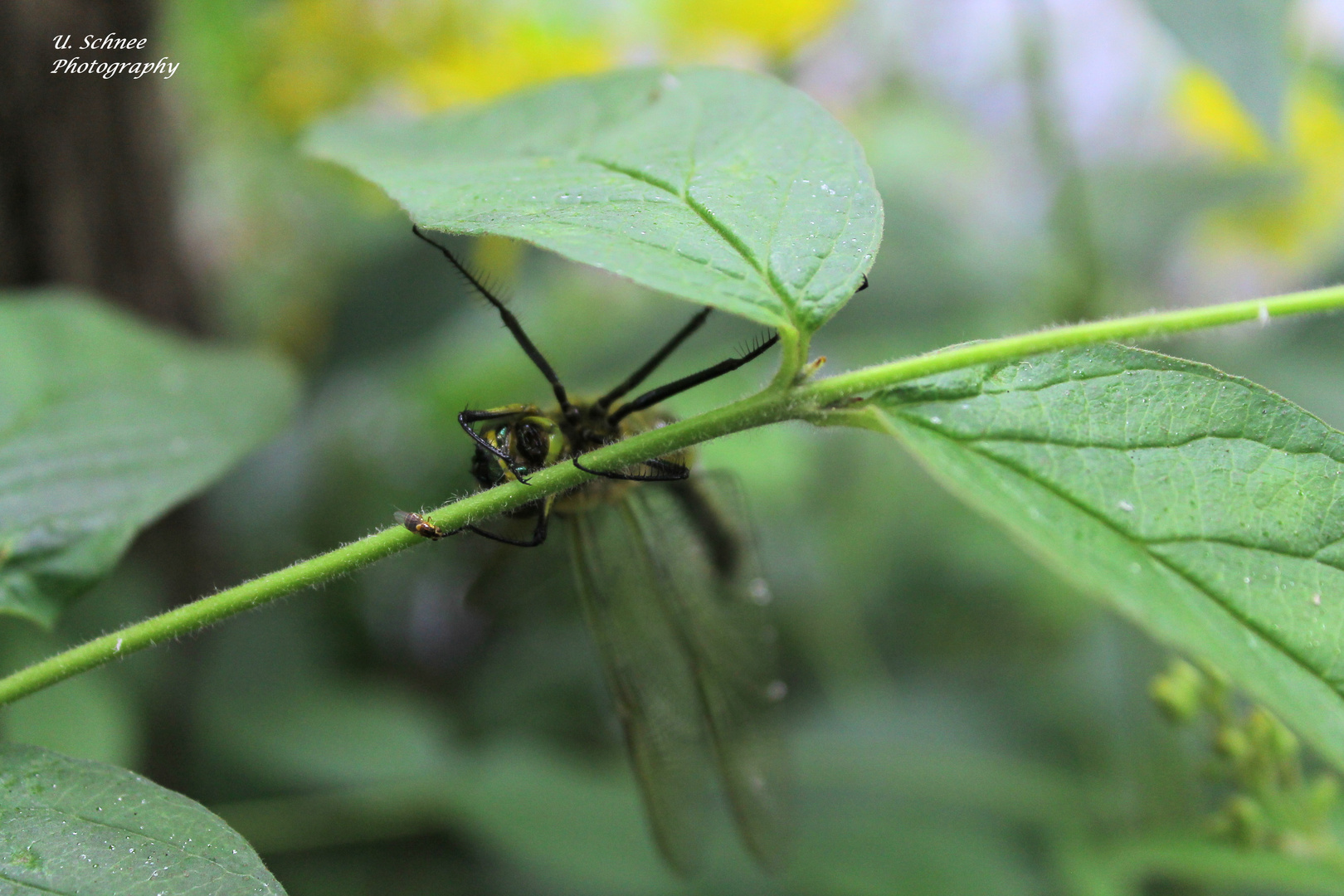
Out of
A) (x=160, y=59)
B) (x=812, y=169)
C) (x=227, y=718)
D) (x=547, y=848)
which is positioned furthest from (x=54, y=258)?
(x=812, y=169)

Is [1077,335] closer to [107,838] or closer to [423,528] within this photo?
[423,528]

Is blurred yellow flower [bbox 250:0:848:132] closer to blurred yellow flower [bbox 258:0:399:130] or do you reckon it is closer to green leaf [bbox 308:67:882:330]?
blurred yellow flower [bbox 258:0:399:130]

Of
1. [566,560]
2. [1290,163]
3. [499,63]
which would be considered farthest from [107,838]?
[1290,163]

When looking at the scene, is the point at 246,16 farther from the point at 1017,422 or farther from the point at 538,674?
the point at 1017,422

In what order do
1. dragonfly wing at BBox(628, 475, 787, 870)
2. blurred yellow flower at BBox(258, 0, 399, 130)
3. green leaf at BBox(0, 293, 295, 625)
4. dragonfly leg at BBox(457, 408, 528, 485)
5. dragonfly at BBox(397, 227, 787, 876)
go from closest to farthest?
green leaf at BBox(0, 293, 295, 625)
dragonfly leg at BBox(457, 408, 528, 485)
dragonfly at BBox(397, 227, 787, 876)
dragonfly wing at BBox(628, 475, 787, 870)
blurred yellow flower at BBox(258, 0, 399, 130)

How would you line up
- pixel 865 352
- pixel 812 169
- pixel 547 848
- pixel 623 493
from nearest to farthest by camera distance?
1. pixel 812 169
2. pixel 623 493
3. pixel 547 848
4. pixel 865 352

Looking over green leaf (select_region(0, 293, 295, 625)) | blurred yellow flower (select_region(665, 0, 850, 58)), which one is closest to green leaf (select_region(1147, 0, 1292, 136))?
green leaf (select_region(0, 293, 295, 625))
